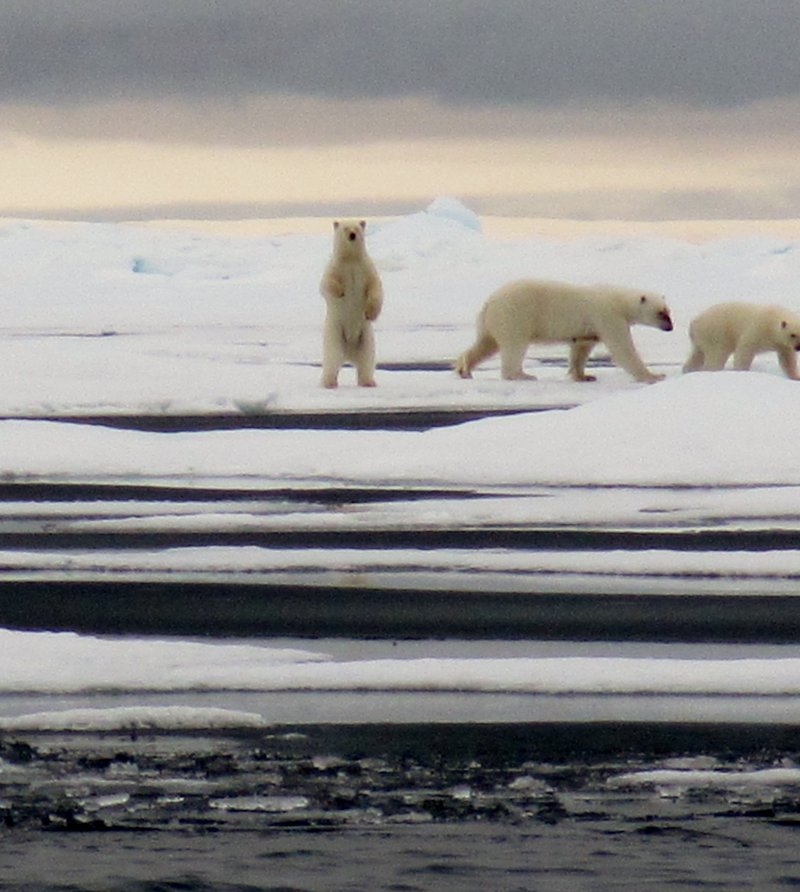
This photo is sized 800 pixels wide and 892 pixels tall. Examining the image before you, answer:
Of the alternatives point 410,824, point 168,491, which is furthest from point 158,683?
point 168,491

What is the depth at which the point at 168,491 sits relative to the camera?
10.8m

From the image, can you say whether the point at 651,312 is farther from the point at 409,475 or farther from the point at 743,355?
the point at 409,475

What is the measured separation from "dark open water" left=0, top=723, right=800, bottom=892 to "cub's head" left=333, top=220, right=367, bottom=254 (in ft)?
41.5

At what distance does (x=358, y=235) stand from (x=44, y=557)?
31.6ft

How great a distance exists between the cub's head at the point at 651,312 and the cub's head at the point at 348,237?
3.06 metres

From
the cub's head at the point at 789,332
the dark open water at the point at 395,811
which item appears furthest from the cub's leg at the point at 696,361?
the dark open water at the point at 395,811

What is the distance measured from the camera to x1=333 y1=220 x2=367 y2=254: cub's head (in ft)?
57.3

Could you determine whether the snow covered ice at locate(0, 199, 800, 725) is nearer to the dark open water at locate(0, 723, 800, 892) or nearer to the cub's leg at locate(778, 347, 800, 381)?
the dark open water at locate(0, 723, 800, 892)

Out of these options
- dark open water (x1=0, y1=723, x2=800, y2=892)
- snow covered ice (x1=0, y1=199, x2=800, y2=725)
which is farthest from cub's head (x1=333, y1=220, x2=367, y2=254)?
dark open water (x1=0, y1=723, x2=800, y2=892)

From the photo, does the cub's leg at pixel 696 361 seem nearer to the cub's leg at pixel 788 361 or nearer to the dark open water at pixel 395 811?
the cub's leg at pixel 788 361

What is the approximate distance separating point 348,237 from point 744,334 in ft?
12.1

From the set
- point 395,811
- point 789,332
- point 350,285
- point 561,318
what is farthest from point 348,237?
point 395,811

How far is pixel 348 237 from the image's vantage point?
57.5 ft

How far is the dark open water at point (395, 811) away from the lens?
3.74m
